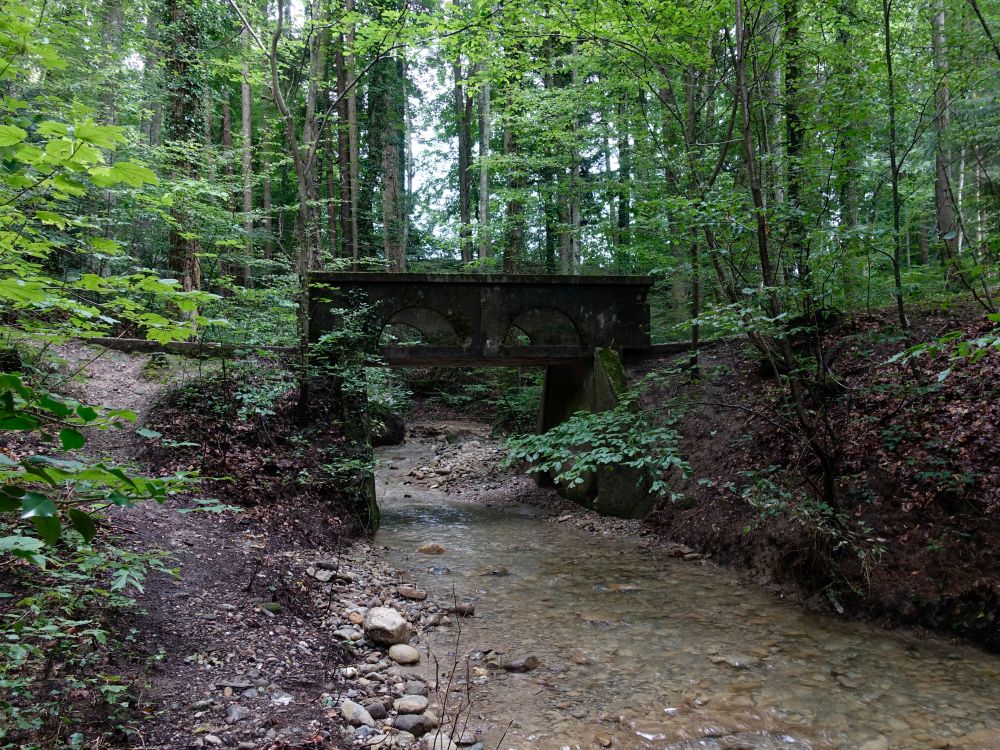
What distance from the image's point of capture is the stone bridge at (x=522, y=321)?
9023 mm

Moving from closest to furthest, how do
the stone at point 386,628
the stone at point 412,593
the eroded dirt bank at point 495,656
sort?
the eroded dirt bank at point 495,656 → the stone at point 386,628 → the stone at point 412,593

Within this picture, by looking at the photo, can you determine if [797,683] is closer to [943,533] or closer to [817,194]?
[943,533]

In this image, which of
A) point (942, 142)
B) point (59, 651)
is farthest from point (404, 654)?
point (942, 142)

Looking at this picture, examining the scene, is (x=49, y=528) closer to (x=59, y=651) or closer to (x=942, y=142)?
(x=59, y=651)

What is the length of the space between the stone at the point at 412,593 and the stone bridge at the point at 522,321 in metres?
3.89

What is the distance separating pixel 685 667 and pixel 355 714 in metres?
2.45

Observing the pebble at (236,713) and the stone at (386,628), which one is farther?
the stone at (386,628)

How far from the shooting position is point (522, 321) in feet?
32.6

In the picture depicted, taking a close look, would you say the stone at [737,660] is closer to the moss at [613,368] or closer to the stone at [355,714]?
the stone at [355,714]

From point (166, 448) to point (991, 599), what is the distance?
7650 millimetres

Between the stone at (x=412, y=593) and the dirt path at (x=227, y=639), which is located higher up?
the dirt path at (x=227, y=639)

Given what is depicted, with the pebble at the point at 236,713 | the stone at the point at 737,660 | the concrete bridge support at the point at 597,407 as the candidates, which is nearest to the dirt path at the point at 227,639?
the pebble at the point at 236,713

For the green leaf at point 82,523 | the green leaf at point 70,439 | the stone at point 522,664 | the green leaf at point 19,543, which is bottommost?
the stone at point 522,664

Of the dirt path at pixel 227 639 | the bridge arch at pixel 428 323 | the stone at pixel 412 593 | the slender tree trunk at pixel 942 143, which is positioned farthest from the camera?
the bridge arch at pixel 428 323
